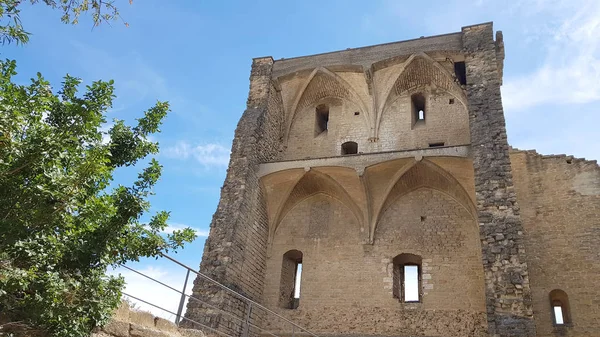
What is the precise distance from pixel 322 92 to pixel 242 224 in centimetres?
558

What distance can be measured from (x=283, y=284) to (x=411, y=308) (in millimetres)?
3437

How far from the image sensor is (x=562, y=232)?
11711 millimetres

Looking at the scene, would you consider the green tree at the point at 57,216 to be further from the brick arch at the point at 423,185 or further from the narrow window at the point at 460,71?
the narrow window at the point at 460,71

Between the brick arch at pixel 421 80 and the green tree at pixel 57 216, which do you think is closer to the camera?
the green tree at pixel 57 216

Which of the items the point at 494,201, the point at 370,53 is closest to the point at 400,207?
the point at 494,201

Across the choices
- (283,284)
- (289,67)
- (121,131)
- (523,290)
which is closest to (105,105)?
(121,131)

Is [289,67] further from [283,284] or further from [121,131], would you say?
[121,131]

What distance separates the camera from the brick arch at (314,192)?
13336 mm

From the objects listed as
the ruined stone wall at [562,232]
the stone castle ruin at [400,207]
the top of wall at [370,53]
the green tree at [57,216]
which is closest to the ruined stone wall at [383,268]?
the stone castle ruin at [400,207]

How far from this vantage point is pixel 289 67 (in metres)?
15.5

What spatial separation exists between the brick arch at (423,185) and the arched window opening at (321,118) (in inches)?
139

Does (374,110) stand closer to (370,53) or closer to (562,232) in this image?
→ (370,53)

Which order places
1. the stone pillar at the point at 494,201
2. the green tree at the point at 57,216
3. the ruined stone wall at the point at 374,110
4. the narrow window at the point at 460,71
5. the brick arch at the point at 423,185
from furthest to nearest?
the narrow window at the point at 460,71 < the ruined stone wall at the point at 374,110 < the brick arch at the point at 423,185 < the stone pillar at the point at 494,201 < the green tree at the point at 57,216

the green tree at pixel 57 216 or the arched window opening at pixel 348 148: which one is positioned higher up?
the arched window opening at pixel 348 148
